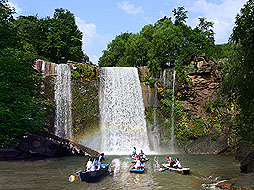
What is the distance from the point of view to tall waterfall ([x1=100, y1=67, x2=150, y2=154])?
986 inches

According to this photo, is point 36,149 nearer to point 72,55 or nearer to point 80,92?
point 80,92

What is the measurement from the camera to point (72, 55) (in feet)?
125

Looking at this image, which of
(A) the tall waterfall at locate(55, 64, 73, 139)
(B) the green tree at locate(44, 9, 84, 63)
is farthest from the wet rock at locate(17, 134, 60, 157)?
(B) the green tree at locate(44, 9, 84, 63)

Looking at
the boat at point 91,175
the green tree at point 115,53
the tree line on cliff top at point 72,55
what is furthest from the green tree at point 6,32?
the green tree at point 115,53

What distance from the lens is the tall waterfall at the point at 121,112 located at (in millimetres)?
25047

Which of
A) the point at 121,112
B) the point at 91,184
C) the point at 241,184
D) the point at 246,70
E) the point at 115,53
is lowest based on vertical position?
the point at 91,184

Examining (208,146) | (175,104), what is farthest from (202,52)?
(208,146)

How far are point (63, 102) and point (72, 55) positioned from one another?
48.9ft

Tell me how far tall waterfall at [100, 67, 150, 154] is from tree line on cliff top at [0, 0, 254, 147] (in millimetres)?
3969

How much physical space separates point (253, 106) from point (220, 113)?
16708 millimetres

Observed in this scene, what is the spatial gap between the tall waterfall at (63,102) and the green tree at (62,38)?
1071 centimetres

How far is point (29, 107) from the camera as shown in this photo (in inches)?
→ 602

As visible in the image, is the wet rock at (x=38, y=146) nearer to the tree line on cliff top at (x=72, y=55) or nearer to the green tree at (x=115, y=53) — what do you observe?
the tree line on cliff top at (x=72, y=55)

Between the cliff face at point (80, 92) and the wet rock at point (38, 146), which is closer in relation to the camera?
the wet rock at point (38, 146)
